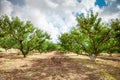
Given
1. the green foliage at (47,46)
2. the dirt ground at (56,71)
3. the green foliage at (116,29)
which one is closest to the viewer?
the dirt ground at (56,71)

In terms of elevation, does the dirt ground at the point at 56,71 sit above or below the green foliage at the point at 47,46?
below

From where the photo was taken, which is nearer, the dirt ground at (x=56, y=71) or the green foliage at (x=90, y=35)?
the dirt ground at (x=56, y=71)

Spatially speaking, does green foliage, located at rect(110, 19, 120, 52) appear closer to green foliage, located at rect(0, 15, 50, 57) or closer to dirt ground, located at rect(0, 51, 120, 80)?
dirt ground, located at rect(0, 51, 120, 80)

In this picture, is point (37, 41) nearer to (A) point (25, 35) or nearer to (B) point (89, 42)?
(A) point (25, 35)

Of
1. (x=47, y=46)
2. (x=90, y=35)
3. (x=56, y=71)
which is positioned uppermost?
(x=47, y=46)

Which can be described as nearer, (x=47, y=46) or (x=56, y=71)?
(x=56, y=71)

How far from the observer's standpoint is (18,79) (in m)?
15.3

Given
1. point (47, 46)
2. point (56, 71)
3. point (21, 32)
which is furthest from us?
point (47, 46)

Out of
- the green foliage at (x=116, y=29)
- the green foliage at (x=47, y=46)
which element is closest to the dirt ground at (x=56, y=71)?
the green foliage at (x=116, y=29)

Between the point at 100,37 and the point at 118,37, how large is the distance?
3115 millimetres

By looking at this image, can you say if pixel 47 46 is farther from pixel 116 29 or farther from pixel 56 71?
pixel 56 71

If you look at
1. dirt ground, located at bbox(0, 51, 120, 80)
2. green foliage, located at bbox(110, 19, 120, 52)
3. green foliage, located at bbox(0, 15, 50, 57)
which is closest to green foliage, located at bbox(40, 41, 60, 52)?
green foliage, located at bbox(0, 15, 50, 57)

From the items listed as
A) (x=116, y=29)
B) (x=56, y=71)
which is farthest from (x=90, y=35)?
(x=56, y=71)

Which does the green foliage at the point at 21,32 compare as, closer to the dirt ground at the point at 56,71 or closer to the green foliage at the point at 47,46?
the dirt ground at the point at 56,71
